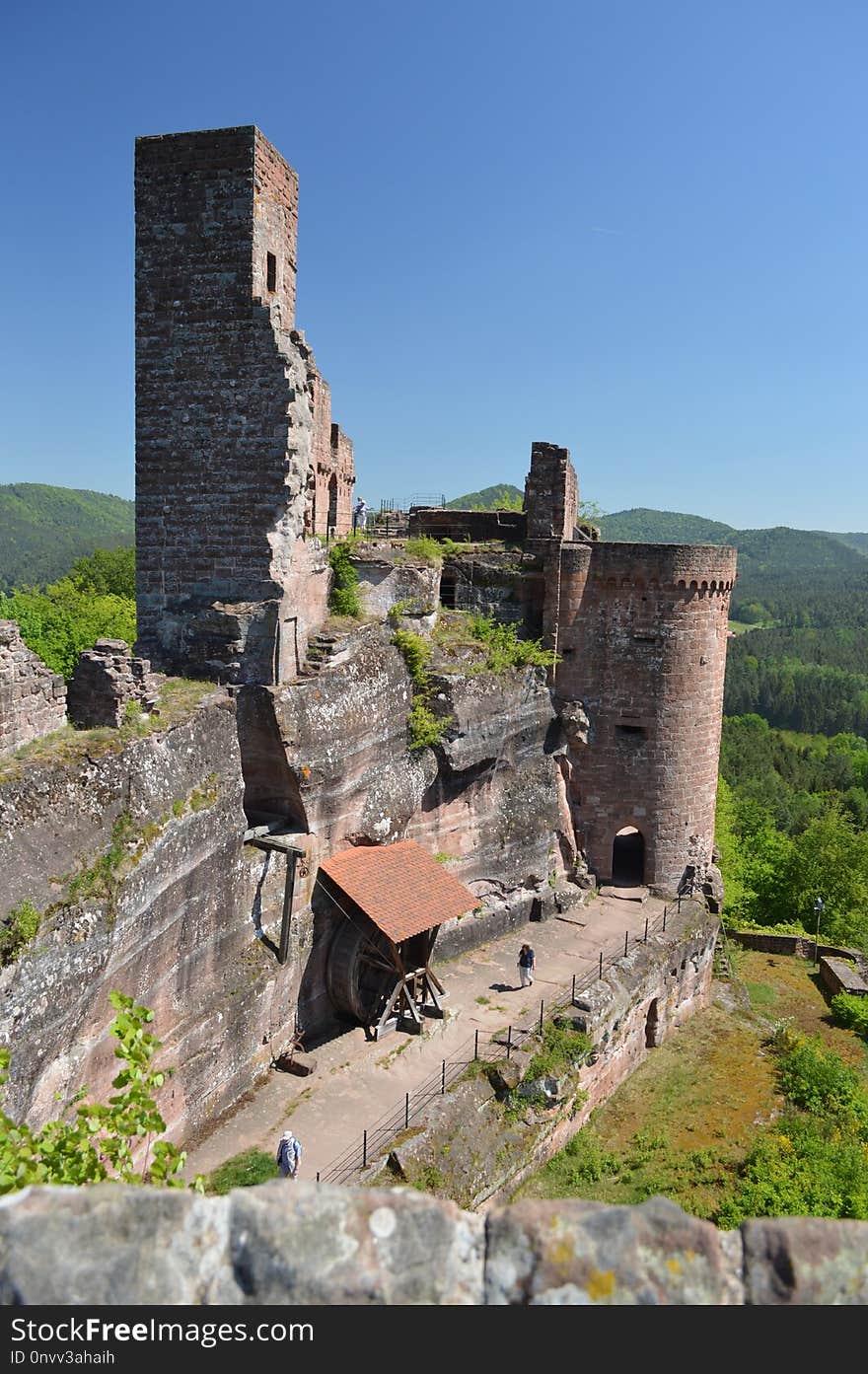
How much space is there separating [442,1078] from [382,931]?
7.73ft

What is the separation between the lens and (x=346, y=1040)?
15.4 meters

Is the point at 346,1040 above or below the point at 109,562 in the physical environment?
below

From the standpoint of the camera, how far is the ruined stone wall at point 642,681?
2178 cm

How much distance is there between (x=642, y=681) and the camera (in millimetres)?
21938

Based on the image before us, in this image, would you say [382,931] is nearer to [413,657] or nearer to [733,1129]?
[413,657]

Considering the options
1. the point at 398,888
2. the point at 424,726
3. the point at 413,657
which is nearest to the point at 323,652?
the point at 413,657

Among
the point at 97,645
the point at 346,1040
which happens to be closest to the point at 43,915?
the point at 97,645

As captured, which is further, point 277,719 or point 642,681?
point 642,681

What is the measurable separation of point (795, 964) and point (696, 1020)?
6959 millimetres

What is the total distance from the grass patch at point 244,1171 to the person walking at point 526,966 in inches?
256

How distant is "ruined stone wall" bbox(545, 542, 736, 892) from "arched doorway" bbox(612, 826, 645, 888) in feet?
1.66

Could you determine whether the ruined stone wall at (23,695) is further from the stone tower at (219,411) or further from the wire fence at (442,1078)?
the wire fence at (442,1078)

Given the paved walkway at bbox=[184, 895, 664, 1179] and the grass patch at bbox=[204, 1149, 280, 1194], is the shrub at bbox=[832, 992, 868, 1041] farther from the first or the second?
the grass patch at bbox=[204, 1149, 280, 1194]
